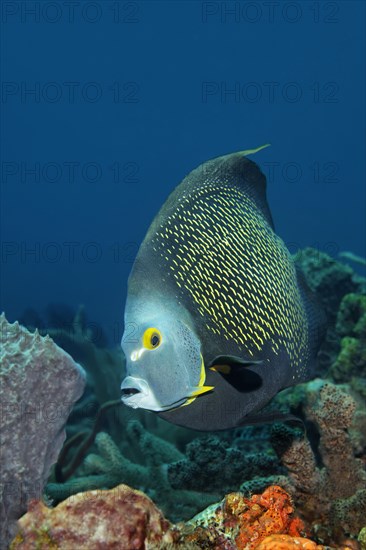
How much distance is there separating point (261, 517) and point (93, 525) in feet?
2.86

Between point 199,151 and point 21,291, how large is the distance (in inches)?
1924

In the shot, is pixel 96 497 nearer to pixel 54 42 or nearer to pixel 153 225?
pixel 153 225

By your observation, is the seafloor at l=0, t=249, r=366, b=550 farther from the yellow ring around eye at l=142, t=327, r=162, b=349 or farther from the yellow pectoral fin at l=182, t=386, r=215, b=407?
the yellow ring around eye at l=142, t=327, r=162, b=349

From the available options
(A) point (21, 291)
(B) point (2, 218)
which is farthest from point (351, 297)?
(B) point (2, 218)

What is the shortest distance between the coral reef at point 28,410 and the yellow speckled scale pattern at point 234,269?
34.3 inches

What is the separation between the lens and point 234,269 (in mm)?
2121

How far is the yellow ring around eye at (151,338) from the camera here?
1.74m

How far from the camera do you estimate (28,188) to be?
111 meters

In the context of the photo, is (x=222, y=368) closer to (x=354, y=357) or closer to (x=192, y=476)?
(x=192, y=476)

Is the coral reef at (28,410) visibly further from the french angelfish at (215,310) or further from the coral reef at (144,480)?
the coral reef at (144,480)

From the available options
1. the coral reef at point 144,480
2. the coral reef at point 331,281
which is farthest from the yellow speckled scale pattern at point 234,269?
the coral reef at point 331,281

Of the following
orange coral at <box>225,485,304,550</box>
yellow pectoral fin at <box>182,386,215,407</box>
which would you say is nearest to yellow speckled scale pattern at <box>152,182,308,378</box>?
yellow pectoral fin at <box>182,386,215,407</box>

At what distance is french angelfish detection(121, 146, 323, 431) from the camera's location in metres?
1.75

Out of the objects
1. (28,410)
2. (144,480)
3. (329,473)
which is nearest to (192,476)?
(144,480)
